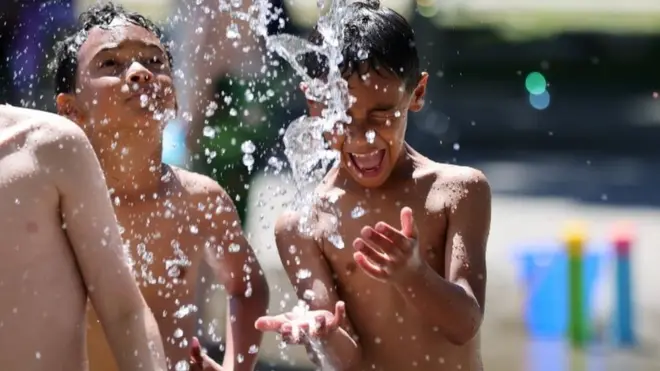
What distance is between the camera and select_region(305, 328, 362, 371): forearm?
245cm

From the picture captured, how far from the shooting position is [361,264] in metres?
2.31

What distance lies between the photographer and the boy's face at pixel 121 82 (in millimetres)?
2693

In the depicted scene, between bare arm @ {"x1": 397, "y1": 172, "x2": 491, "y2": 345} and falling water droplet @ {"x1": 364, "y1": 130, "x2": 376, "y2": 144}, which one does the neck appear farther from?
bare arm @ {"x1": 397, "y1": 172, "x2": 491, "y2": 345}

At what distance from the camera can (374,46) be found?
8.50ft

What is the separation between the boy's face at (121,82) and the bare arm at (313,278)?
0.39m

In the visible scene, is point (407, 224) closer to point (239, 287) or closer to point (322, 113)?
point (322, 113)

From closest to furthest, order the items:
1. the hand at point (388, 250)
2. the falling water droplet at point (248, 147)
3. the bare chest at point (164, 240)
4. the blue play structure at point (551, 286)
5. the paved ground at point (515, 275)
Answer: the hand at point (388, 250)
the bare chest at point (164, 240)
the falling water droplet at point (248, 147)
the paved ground at point (515, 275)
the blue play structure at point (551, 286)

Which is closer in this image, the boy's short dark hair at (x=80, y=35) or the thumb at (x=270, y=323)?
the thumb at (x=270, y=323)

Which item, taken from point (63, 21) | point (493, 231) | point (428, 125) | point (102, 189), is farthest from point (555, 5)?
point (102, 189)

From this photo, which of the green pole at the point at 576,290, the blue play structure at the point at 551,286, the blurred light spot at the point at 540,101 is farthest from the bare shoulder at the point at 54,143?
the blurred light spot at the point at 540,101

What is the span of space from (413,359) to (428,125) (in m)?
7.38

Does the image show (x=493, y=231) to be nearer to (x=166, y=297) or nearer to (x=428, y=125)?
(x=428, y=125)

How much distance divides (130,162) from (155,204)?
108 mm

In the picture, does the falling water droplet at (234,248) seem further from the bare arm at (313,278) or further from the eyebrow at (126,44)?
the eyebrow at (126,44)
